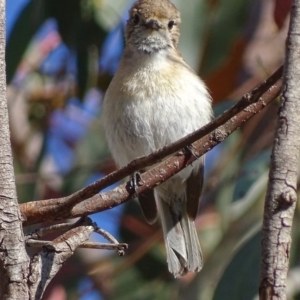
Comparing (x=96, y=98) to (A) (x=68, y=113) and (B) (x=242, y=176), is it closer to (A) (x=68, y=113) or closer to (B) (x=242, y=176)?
(A) (x=68, y=113)

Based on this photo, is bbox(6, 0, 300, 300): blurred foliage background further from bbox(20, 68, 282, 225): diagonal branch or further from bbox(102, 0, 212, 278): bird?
bbox(20, 68, 282, 225): diagonal branch

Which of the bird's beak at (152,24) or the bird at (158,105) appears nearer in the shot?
the bird at (158,105)

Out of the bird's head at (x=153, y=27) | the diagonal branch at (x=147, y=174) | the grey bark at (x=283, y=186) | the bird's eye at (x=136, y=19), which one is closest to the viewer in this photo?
the grey bark at (x=283, y=186)

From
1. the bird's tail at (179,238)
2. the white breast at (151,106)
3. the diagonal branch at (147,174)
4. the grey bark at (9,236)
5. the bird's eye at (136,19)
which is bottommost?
the grey bark at (9,236)

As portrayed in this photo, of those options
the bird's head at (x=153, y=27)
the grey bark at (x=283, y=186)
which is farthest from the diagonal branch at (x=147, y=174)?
the bird's head at (x=153, y=27)

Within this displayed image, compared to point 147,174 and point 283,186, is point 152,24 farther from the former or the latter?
point 283,186

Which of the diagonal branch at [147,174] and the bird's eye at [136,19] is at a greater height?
the bird's eye at [136,19]

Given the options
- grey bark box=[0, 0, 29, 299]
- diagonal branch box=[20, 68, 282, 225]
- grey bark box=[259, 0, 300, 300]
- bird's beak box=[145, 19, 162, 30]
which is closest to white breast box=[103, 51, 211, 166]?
bird's beak box=[145, 19, 162, 30]

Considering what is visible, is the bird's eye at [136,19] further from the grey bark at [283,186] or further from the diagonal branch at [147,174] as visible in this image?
the grey bark at [283,186]
